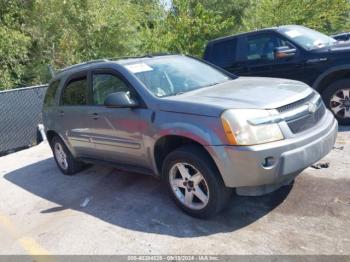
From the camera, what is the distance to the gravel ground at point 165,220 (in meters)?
3.62

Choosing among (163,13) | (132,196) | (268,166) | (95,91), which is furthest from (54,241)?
(163,13)

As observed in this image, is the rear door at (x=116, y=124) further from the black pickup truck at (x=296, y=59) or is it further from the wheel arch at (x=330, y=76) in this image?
the wheel arch at (x=330, y=76)

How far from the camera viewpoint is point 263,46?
286 inches

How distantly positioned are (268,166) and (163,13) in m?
13.3

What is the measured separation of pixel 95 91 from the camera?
5.32 meters

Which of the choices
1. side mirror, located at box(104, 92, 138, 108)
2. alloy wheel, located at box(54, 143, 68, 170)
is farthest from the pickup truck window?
alloy wheel, located at box(54, 143, 68, 170)

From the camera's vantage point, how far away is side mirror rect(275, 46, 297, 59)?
6.70 meters

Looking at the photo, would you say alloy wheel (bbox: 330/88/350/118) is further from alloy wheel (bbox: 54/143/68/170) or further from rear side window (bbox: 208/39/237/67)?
alloy wheel (bbox: 54/143/68/170)

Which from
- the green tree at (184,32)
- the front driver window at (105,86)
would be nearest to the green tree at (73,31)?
the green tree at (184,32)

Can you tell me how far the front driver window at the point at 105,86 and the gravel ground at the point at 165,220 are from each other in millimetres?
1261

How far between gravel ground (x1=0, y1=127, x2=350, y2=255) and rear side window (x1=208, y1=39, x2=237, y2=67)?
2.76 metres

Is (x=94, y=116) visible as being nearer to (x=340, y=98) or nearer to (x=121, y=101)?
(x=121, y=101)

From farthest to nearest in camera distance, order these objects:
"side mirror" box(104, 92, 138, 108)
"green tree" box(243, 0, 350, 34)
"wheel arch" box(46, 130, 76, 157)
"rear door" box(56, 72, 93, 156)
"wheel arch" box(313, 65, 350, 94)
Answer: "green tree" box(243, 0, 350, 34), "wheel arch" box(313, 65, 350, 94), "wheel arch" box(46, 130, 76, 157), "rear door" box(56, 72, 93, 156), "side mirror" box(104, 92, 138, 108)

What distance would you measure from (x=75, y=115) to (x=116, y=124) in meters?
1.13
